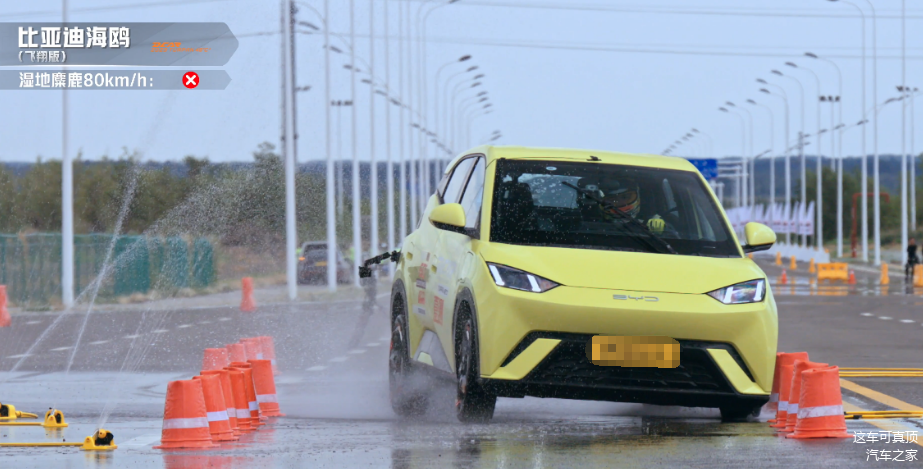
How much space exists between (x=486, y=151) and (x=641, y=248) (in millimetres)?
1382

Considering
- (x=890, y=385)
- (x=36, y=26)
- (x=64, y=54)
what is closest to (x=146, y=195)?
(x=36, y=26)

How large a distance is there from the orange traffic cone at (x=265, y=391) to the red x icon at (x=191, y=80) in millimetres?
16191

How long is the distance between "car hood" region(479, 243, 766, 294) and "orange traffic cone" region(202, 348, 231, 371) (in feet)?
11.4

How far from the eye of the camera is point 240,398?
30.6 feet

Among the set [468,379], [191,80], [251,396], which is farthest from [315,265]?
[468,379]

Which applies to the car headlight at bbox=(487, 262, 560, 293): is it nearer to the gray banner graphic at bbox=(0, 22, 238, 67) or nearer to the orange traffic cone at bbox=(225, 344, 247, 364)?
the orange traffic cone at bbox=(225, 344, 247, 364)

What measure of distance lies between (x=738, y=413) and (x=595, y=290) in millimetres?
1608

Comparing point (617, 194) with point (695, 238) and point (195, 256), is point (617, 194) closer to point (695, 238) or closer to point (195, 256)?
point (695, 238)

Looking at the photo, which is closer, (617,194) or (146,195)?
(617,194)

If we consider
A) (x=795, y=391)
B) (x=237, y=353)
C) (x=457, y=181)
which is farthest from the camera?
(x=237, y=353)

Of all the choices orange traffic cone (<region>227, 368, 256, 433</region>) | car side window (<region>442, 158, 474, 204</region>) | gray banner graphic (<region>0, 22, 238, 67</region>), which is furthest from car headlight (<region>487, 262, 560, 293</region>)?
gray banner graphic (<region>0, 22, 238, 67</region>)

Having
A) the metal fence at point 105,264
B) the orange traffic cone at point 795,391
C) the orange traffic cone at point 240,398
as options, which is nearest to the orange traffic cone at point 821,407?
the orange traffic cone at point 795,391

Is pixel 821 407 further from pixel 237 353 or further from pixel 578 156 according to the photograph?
pixel 237 353

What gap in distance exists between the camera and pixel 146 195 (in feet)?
164
